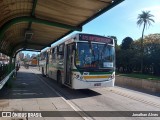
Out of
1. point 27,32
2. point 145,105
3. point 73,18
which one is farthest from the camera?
point 27,32

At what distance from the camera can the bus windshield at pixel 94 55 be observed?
14148 mm

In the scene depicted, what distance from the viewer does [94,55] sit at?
1450 cm

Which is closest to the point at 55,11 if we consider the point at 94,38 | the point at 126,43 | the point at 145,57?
the point at 94,38

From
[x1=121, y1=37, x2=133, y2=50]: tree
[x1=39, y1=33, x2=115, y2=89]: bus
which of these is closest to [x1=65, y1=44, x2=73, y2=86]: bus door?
[x1=39, y1=33, x2=115, y2=89]: bus

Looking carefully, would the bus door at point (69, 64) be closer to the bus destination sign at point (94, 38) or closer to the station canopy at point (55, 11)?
the bus destination sign at point (94, 38)

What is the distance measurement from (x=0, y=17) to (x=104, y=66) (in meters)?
6.42

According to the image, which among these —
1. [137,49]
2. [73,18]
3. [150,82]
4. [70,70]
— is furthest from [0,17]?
[137,49]

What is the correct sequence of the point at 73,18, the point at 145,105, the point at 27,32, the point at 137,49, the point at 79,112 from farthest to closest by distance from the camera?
the point at 137,49 → the point at 27,32 → the point at 73,18 → the point at 145,105 → the point at 79,112

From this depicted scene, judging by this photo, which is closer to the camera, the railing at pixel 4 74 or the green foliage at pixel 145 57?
the railing at pixel 4 74

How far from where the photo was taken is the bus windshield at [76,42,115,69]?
14.1m

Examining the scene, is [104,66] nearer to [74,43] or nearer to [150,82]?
[74,43]

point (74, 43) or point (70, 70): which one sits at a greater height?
point (74, 43)

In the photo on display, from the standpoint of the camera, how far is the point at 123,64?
259 ft

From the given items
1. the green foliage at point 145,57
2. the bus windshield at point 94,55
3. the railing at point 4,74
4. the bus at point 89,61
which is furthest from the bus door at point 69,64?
the green foliage at point 145,57
